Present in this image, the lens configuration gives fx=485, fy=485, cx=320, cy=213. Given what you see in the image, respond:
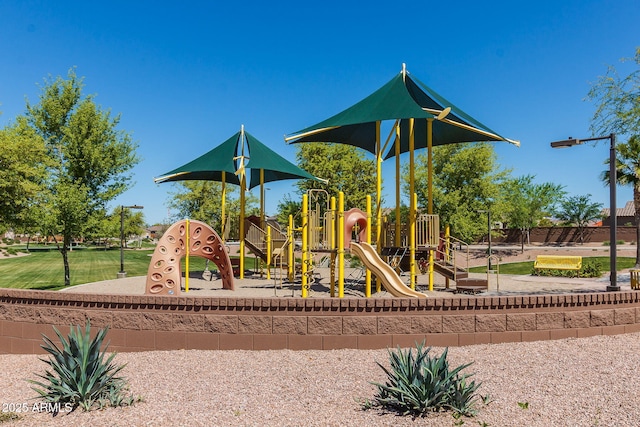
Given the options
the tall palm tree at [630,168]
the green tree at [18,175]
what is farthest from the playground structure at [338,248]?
the tall palm tree at [630,168]

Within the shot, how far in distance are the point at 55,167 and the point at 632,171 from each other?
3111cm

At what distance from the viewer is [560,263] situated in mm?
23609

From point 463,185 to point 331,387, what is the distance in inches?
1443

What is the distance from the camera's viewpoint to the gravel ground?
520 cm

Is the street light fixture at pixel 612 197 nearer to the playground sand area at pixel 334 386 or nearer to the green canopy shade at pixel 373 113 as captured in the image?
the playground sand area at pixel 334 386

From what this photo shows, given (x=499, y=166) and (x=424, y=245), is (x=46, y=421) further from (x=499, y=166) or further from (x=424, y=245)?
(x=499, y=166)

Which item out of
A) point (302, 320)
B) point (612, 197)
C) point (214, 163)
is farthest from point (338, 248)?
point (214, 163)

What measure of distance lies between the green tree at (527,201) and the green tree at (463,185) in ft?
49.7

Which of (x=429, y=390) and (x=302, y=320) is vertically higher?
(x=302, y=320)

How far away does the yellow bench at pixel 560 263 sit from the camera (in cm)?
2269

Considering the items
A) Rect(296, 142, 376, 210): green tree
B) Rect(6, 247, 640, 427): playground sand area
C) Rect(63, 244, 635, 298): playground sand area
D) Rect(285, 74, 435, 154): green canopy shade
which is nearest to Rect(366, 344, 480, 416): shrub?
Rect(6, 247, 640, 427): playground sand area

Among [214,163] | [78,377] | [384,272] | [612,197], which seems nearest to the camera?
[78,377]

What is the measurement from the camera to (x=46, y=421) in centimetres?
529

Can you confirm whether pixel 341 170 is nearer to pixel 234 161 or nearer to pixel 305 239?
pixel 234 161
